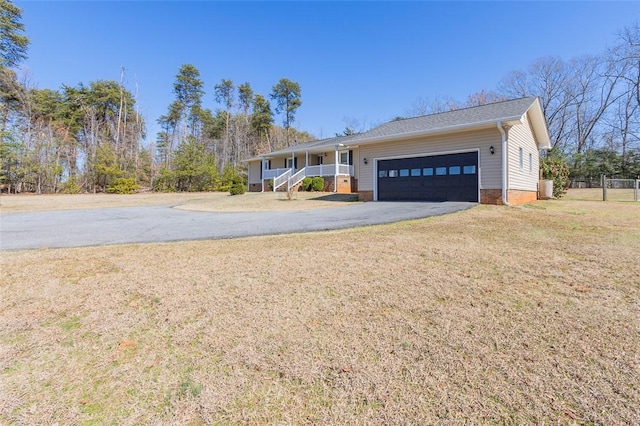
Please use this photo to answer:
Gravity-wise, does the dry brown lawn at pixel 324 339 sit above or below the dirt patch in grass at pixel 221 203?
below

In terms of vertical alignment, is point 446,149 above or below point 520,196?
above

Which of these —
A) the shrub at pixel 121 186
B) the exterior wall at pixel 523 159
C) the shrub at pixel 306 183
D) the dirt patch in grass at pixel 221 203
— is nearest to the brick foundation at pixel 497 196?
the exterior wall at pixel 523 159

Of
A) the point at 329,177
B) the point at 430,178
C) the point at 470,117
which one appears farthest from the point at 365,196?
the point at 329,177

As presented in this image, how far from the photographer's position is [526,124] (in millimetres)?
14125

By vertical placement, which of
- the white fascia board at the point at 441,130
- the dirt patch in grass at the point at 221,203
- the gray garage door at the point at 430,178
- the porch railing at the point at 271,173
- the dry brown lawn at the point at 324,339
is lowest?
the dry brown lawn at the point at 324,339

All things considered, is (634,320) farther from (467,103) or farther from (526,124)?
(467,103)

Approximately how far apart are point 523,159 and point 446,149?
390 centimetres

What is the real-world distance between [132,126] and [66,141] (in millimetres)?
6741

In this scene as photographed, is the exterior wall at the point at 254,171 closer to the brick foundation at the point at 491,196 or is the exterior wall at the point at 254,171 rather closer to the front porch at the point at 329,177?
the front porch at the point at 329,177

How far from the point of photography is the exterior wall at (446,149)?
444 inches

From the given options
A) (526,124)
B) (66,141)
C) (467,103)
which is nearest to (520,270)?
(526,124)

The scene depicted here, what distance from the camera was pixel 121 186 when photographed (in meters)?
27.5

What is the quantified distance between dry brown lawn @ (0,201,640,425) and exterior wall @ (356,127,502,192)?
286 inches

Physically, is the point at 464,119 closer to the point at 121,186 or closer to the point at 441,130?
the point at 441,130
